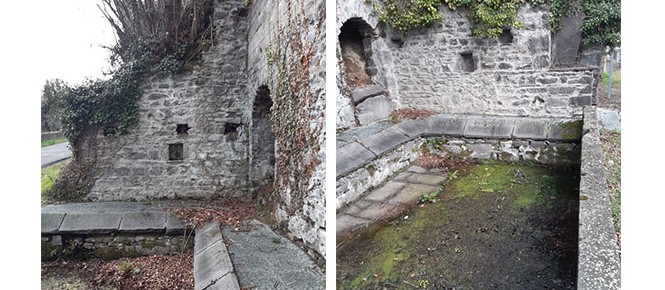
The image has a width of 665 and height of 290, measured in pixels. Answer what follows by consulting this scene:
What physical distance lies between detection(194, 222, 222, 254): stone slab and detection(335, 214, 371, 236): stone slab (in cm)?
116

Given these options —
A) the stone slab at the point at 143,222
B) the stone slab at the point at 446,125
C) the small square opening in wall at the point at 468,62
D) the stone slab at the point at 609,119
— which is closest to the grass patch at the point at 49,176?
the stone slab at the point at 143,222

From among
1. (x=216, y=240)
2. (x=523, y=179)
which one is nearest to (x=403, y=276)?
(x=523, y=179)

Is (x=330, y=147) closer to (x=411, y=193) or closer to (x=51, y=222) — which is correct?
(x=411, y=193)

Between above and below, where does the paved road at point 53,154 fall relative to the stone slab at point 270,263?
above

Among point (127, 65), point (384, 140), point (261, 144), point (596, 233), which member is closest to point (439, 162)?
point (384, 140)

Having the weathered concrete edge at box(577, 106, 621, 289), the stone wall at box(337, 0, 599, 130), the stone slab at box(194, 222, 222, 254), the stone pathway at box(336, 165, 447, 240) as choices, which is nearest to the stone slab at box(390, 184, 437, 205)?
the stone pathway at box(336, 165, 447, 240)

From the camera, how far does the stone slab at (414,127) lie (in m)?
2.45

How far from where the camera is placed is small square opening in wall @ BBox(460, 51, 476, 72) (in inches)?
143

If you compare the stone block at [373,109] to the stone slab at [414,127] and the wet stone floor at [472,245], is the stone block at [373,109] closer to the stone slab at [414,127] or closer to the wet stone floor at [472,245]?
the stone slab at [414,127]

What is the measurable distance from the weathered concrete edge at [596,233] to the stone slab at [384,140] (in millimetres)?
920

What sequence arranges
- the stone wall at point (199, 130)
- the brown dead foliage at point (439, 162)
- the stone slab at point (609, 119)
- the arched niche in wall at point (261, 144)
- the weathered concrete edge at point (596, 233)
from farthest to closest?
the arched niche in wall at point (261, 144), the stone wall at point (199, 130), the brown dead foliage at point (439, 162), the stone slab at point (609, 119), the weathered concrete edge at point (596, 233)

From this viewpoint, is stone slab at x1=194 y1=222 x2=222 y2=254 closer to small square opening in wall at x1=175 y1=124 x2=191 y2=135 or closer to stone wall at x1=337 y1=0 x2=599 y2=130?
small square opening in wall at x1=175 y1=124 x2=191 y2=135

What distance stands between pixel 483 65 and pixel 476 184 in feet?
5.75
